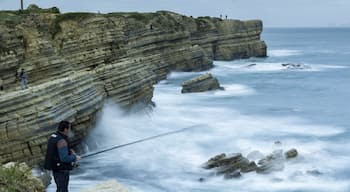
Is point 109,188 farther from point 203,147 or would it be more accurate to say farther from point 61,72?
point 61,72

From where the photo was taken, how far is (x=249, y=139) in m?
24.1

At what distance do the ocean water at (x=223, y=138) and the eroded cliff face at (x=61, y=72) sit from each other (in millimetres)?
1412

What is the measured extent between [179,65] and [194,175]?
3626 cm

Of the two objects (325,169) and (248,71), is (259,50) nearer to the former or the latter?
(248,71)

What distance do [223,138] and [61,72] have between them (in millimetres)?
8118

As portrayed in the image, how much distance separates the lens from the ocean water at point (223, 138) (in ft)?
58.5

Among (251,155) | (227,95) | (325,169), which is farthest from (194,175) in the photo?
(227,95)

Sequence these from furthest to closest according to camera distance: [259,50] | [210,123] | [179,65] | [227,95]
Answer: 1. [259,50]
2. [179,65]
3. [227,95]
4. [210,123]

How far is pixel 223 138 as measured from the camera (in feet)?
80.4

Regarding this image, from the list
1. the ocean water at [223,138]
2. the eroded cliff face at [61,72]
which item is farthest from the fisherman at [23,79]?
the ocean water at [223,138]

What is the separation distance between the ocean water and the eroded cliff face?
55.6 inches

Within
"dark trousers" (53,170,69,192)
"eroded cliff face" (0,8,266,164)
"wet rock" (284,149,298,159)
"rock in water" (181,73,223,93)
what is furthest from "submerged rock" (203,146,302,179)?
"rock in water" (181,73,223,93)

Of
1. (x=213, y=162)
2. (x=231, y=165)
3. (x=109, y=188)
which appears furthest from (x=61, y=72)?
(x=109, y=188)

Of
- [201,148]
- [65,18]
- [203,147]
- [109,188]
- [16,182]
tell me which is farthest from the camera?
[65,18]
